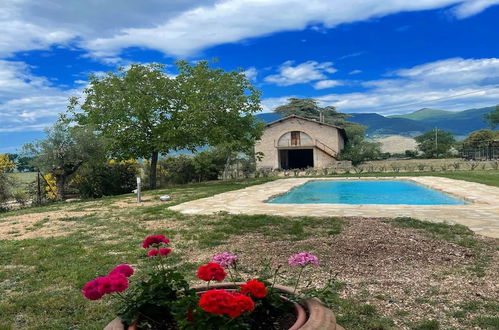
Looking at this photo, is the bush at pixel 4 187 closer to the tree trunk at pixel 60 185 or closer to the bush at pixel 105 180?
the tree trunk at pixel 60 185

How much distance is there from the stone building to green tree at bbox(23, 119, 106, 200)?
19.0 meters

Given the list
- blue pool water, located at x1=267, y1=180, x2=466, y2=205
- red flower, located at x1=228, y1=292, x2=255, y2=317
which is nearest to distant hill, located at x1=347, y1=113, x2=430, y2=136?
blue pool water, located at x1=267, y1=180, x2=466, y2=205

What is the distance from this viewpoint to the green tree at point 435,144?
3975cm

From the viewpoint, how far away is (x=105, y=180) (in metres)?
17.5

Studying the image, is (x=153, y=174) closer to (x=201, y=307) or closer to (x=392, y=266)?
(x=392, y=266)

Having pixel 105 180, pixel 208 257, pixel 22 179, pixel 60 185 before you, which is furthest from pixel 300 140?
pixel 208 257

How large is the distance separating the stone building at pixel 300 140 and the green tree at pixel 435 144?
11.7 meters

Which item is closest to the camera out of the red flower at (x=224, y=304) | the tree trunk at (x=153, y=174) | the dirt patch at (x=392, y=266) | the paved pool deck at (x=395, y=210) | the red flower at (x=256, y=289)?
the red flower at (x=224, y=304)

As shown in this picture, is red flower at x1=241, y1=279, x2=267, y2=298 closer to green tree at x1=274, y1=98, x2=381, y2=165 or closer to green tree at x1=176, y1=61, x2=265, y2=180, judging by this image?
green tree at x1=176, y1=61, x2=265, y2=180

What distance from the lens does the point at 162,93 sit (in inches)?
720

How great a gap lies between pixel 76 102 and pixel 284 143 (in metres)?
19.0

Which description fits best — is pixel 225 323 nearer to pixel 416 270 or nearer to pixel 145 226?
pixel 416 270

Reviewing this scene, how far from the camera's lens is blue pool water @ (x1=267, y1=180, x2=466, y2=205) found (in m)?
13.4

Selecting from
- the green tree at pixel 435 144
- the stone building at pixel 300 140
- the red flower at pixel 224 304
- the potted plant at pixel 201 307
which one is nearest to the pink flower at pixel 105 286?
the potted plant at pixel 201 307
